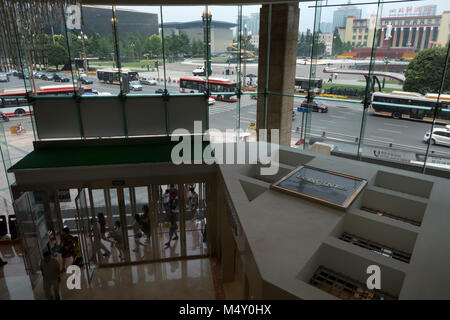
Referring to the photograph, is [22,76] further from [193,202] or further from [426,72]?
[426,72]

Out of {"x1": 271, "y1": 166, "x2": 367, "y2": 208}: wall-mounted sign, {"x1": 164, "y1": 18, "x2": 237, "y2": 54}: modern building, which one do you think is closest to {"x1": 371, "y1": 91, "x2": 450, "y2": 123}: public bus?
{"x1": 271, "y1": 166, "x2": 367, "y2": 208}: wall-mounted sign

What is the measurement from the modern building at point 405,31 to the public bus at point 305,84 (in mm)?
1375

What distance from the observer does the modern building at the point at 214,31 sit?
9.98 m

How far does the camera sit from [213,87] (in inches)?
407

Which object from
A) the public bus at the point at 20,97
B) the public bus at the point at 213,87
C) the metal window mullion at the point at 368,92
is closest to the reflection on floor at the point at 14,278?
the public bus at the point at 20,97

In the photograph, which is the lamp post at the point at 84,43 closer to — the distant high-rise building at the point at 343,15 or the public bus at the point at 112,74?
the public bus at the point at 112,74

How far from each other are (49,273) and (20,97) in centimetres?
545

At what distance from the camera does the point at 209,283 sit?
7.96 m

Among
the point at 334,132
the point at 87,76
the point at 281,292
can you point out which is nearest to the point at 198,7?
the point at 87,76

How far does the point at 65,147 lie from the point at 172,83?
12.6 ft

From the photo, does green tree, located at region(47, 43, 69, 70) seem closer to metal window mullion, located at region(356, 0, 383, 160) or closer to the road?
the road

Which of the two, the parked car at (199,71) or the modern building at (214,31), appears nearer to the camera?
the modern building at (214,31)

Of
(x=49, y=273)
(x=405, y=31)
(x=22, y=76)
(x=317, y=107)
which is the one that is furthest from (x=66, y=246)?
(x=405, y=31)

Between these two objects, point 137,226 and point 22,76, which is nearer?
point 137,226
